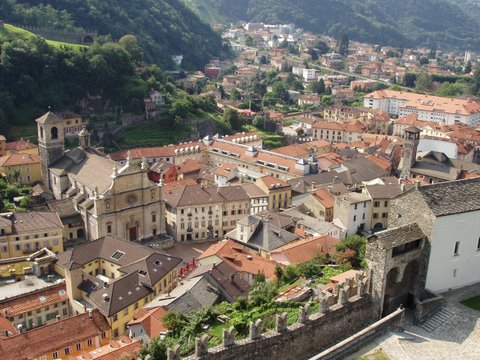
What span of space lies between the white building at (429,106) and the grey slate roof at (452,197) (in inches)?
3877

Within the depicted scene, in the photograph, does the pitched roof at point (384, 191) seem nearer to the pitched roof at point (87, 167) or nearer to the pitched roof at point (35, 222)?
the pitched roof at point (87, 167)

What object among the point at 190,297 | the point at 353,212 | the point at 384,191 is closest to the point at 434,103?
the point at 384,191

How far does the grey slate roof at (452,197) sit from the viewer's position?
86.6ft

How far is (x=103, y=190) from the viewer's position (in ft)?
187

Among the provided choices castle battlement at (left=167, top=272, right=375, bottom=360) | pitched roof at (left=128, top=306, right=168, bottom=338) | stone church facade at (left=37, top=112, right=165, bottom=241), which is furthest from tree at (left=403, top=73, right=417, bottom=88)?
castle battlement at (left=167, top=272, right=375, bottom=360)

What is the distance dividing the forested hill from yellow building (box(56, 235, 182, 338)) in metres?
96.2

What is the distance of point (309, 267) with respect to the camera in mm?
38281

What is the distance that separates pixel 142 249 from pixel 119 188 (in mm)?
10769

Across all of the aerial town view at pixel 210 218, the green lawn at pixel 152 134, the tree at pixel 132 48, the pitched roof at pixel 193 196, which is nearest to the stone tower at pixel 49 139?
the aerial town view at pixel 210 218

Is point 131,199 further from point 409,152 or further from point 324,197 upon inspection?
point 409,152

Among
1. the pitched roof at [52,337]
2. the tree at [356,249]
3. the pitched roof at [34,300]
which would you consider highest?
the tree at [356,249]

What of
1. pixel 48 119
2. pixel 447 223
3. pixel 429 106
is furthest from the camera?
pixel 429 106

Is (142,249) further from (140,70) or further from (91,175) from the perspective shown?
(140,70)

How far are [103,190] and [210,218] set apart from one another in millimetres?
12302
